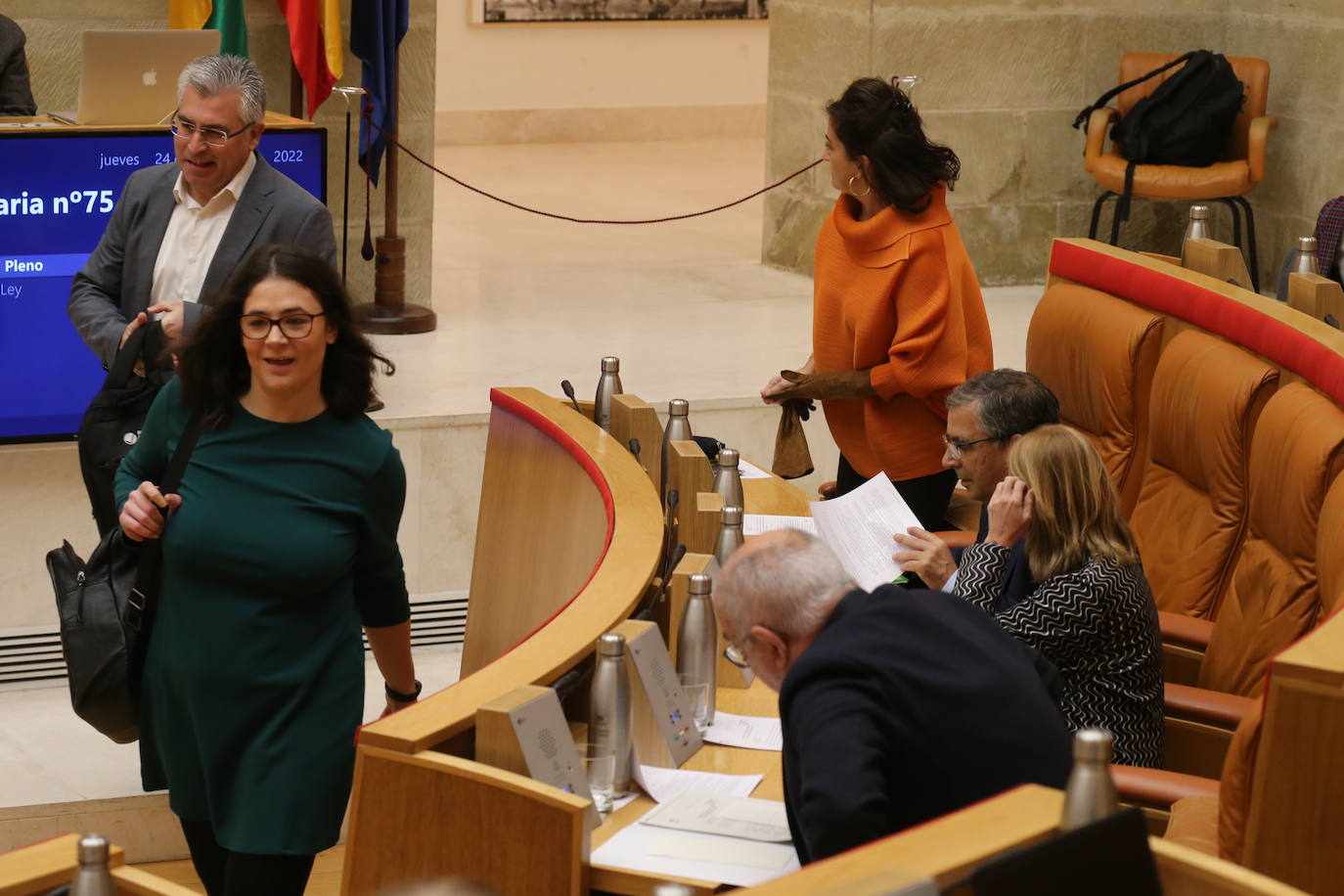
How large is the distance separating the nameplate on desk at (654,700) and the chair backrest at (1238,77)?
6.24 m

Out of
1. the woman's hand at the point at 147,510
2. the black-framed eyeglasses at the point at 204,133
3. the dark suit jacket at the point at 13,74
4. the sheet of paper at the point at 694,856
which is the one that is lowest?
the sheet of paper at the point at 694,856

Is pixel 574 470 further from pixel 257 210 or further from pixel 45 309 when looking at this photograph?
pixel 45 309

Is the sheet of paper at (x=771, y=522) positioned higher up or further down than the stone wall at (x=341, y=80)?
further down

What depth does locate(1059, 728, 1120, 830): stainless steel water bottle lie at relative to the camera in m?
1.77

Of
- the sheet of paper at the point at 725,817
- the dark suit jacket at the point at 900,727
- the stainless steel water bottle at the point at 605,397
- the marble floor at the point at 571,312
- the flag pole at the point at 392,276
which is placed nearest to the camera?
the dark suit jacket at the point at 900,727

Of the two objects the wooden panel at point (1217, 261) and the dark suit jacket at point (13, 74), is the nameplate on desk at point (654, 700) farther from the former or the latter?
the dark suit jacket at point (13, 74)

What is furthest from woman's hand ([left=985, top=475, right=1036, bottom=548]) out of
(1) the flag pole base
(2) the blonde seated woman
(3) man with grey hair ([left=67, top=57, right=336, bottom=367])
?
(1) the flag pole base

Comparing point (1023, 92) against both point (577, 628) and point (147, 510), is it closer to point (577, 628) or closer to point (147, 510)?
point (577, 628)

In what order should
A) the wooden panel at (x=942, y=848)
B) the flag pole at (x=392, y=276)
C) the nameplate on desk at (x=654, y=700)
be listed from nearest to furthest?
the wooden panel at (x=942, y=848) → the nameplate on desk at (x=654, y=700) → the flag pole at (x=392, y=276)

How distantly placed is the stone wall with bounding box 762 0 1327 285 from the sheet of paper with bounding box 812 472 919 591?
16.7 ft

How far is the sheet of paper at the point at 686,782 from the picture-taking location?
9.19ft

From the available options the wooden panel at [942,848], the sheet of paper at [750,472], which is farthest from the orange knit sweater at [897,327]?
the wooden panel at [942,848]

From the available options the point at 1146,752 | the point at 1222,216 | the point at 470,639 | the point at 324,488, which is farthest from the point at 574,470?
the point at 1222,216

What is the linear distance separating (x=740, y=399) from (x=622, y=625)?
3732 mm
